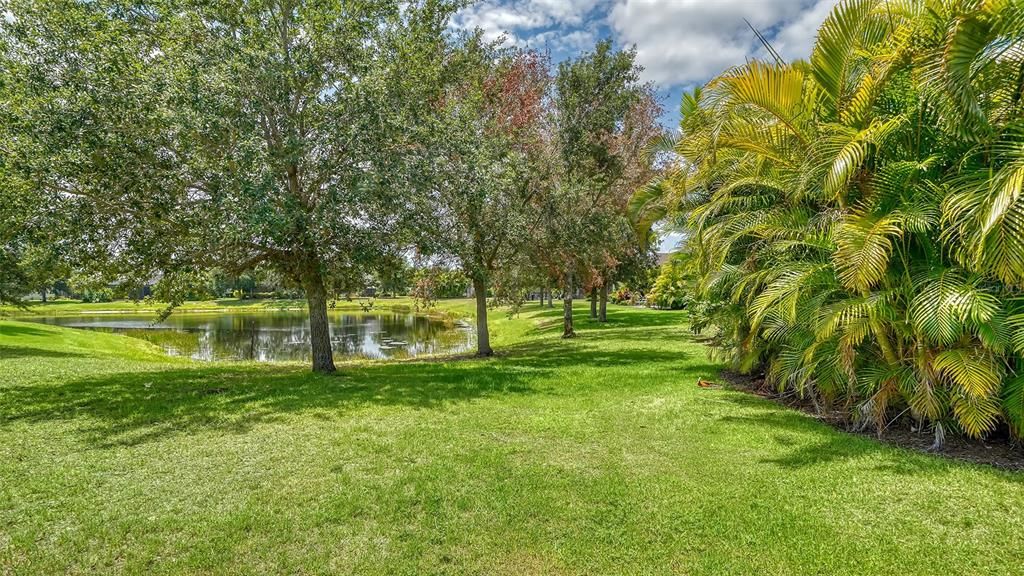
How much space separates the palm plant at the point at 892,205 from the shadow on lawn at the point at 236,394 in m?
4.36

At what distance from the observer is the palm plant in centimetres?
443

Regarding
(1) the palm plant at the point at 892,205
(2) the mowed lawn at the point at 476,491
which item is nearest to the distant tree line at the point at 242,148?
(2) the mowed lawn at the point at 476,491

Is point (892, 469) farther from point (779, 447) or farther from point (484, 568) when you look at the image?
point (484, 568)

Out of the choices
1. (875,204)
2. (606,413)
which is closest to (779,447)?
(606,413)

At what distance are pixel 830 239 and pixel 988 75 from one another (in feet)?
6.35

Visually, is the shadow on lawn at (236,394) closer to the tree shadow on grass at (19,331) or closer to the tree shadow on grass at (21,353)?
the tree shadow on grass at (21,353)

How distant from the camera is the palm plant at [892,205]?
14.5ft

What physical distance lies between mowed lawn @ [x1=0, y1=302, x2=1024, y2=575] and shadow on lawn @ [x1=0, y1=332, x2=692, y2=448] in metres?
0.07

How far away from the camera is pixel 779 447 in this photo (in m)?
5.53

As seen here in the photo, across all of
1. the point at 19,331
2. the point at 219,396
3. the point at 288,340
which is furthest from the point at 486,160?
the point at 19,331

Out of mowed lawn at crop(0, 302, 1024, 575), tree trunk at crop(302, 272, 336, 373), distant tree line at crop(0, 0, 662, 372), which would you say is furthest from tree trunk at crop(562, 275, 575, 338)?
mowed lawn at crop(0, 302, 1024, 575)

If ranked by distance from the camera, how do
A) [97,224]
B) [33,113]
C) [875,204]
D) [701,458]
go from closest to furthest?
[701,458]
[875,204]
[33,113]
[97,224]

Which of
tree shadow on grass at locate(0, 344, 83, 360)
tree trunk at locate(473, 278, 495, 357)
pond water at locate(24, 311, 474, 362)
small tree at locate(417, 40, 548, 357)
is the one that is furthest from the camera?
pond water at locate(24, 311, 474, 362)

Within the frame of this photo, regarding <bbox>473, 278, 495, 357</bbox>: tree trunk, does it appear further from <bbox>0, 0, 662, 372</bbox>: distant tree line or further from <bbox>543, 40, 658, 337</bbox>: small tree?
<bbox>543, 40, 658, 337</bbox>: small tree
